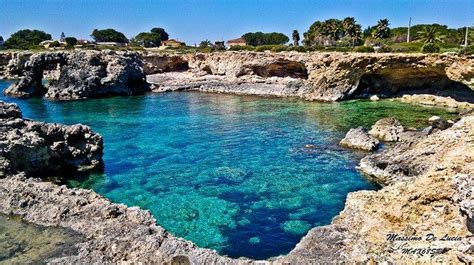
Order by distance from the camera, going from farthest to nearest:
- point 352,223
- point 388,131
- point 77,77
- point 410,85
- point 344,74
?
point 77,77
point 344,74
point 410,85
point 388,131
point 352,223

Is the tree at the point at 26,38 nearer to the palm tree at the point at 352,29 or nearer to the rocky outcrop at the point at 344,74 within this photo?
the rocky outcrop at the point at 344,74

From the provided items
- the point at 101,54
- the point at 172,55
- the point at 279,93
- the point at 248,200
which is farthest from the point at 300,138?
the point at 172,55

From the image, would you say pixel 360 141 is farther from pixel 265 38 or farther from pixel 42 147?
pixel 265 38

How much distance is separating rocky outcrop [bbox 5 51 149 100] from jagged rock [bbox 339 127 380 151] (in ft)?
145

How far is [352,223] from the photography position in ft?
36.6

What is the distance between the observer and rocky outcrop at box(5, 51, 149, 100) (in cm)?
6181

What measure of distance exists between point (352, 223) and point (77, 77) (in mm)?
59145

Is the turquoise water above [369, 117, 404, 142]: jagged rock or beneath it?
beneath

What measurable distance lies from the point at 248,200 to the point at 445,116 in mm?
30182

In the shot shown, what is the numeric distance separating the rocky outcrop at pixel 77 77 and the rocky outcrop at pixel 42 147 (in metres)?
39.2

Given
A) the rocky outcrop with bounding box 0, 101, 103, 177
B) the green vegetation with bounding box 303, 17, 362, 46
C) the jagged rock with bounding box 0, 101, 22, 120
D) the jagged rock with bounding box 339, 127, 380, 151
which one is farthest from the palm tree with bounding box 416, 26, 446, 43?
the jagged rock with bounding box 0, 101, 22, 120

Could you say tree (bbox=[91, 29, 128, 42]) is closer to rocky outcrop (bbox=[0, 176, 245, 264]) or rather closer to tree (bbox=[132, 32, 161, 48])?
tree (bbox=[132, 32, 161, 48])

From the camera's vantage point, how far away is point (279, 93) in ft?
208

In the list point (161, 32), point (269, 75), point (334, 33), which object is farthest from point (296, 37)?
point (161, 32)
